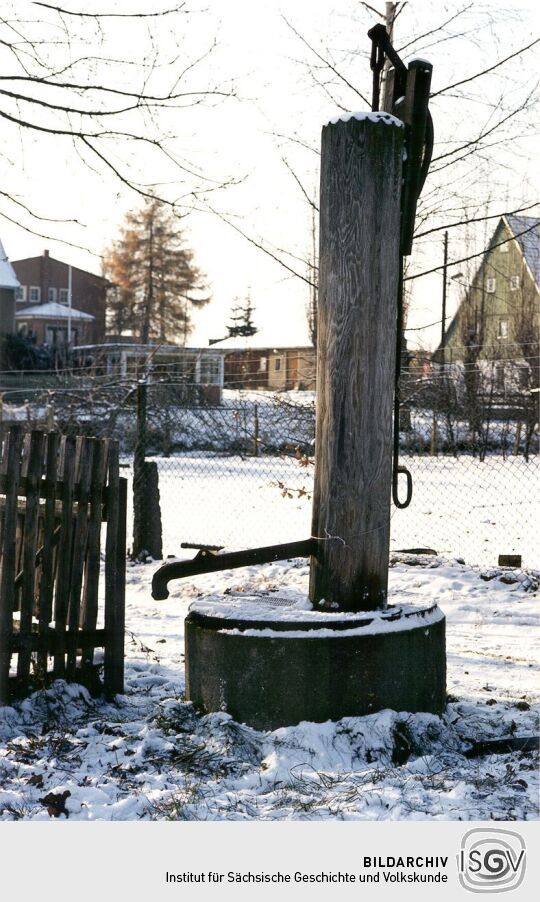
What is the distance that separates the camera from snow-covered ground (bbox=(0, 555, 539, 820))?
362 centimetres

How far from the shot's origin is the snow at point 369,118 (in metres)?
4.47

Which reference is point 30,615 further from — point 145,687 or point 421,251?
point 421,251

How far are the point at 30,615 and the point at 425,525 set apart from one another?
826 cm

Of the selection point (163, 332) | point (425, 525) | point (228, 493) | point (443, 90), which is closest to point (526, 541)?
point (425, 525)

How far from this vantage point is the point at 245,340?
1630 inches

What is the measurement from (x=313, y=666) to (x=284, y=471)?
15229 millimetres

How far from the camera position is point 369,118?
4.48 m

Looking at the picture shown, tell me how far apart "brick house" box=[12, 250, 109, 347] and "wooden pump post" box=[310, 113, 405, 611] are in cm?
4915

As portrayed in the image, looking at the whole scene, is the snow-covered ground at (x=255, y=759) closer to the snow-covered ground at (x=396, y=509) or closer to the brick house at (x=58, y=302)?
the snow-covered ground at (x=396, y=509)

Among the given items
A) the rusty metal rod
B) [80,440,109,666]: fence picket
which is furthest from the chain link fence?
the rusty metal rod
